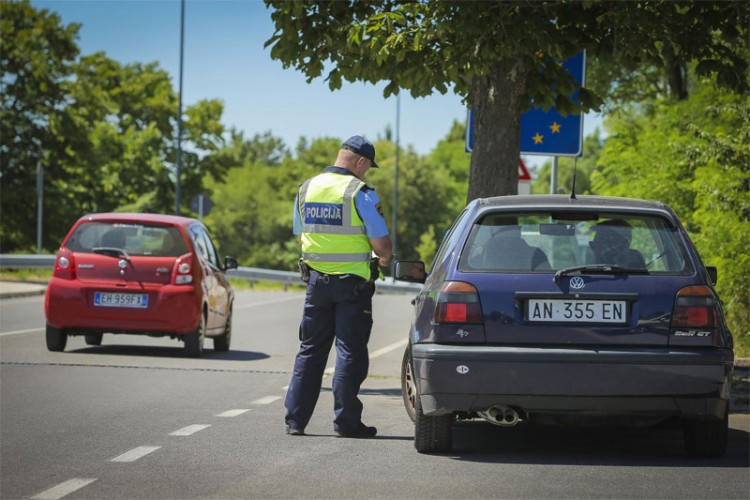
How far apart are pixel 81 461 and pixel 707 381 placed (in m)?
3.45

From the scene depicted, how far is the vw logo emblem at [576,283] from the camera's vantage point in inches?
300

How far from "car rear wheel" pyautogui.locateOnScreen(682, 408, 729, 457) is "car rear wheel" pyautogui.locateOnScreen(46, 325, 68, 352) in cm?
915

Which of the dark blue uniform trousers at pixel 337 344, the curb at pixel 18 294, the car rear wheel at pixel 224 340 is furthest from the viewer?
the curb at pixel 18 294

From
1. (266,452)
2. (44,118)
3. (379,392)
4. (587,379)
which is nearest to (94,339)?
(379,392)

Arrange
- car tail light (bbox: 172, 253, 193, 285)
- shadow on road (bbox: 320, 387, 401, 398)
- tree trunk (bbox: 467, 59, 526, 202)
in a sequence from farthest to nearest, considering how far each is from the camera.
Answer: car tail light (bbox: 172, 253, 193, 285)
tree trunk (bbox: 467, 59, 526, 202)
shadow on road (bbox: 320, 387, 401, 398)

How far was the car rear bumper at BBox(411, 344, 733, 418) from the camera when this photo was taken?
24.4ft

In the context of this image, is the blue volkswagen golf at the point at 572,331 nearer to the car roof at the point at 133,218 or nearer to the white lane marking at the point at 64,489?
the white lane marking at the point at 64,489

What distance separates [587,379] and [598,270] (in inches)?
25.4

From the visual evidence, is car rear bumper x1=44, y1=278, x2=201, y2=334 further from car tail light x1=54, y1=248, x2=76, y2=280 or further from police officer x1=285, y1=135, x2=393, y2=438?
police officer x1=285, y1=135, x2=393, y2=438

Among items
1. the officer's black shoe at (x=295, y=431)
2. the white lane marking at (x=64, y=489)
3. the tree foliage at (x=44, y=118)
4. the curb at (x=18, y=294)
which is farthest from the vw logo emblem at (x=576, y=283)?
the tree foliage at (x=44, y=118)

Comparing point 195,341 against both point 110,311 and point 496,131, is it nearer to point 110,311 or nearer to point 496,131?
point 110,311

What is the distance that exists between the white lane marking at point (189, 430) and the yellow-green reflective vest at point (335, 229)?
52.5 inches

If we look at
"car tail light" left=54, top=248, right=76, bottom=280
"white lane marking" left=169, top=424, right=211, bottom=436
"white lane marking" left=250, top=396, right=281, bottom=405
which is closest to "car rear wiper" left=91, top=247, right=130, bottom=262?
"car tail light" left=54, top=248, right=76, bottom=280

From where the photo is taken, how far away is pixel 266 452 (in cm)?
788
